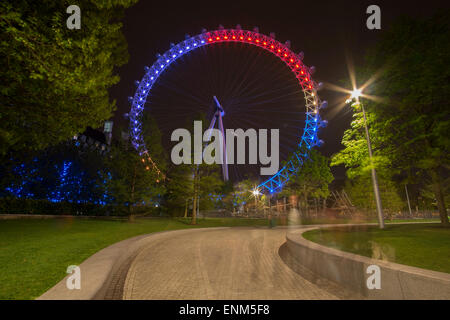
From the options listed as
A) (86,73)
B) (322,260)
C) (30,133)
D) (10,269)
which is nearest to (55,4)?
(86,73)

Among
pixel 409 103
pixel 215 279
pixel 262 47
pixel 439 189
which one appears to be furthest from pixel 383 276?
pixel 262 47

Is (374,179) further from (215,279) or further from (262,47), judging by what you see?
(262,47)

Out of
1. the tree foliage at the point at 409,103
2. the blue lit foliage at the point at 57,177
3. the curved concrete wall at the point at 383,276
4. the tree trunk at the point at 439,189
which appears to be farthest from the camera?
the blue lit foliage at the point at 57,177

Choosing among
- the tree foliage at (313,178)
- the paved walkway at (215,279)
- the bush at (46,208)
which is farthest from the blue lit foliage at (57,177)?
the tree foliage at (313,178)

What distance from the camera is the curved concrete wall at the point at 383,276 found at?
368cm

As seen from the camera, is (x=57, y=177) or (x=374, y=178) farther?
(x=57, y=177)

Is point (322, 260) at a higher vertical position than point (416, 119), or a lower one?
lower

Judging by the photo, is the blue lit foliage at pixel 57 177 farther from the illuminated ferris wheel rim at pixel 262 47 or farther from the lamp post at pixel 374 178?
the lamp post at pixel 374 178

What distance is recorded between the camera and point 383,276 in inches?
172

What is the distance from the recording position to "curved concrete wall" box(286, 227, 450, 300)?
3.68m
